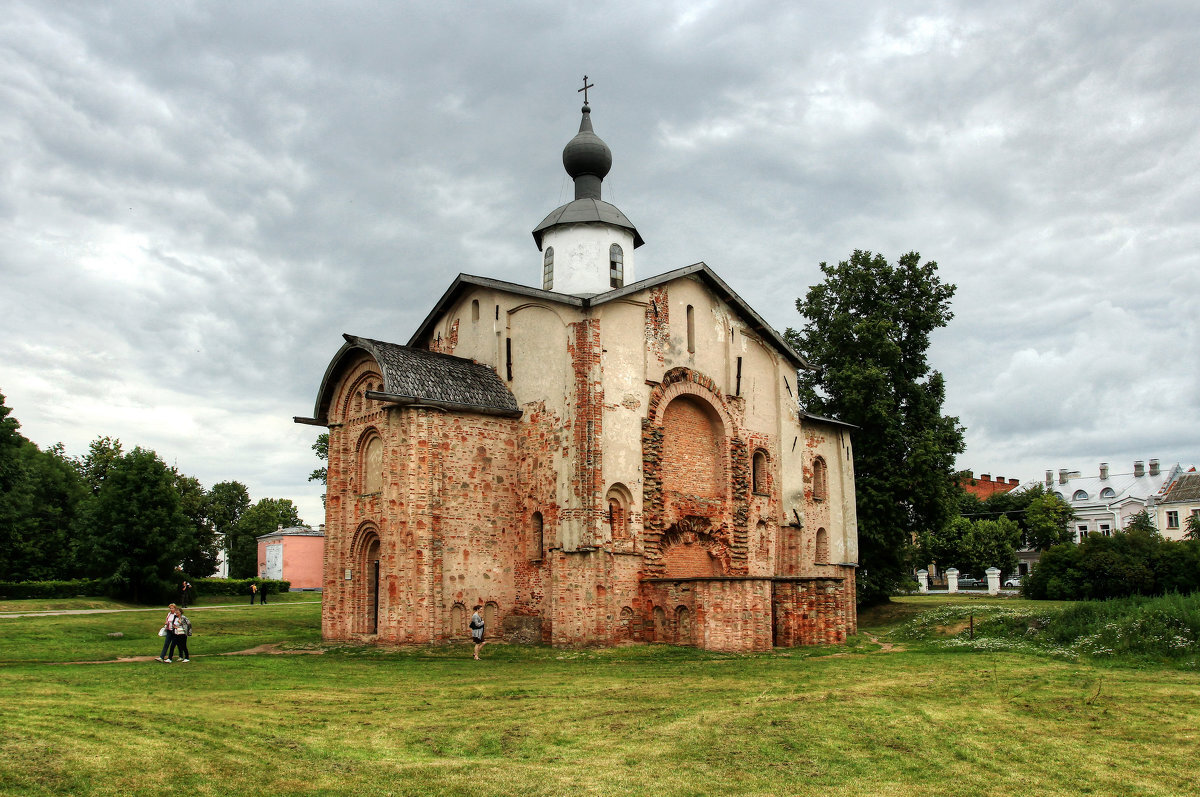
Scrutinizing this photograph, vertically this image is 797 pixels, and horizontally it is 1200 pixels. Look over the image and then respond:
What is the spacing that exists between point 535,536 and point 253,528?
64.0 m

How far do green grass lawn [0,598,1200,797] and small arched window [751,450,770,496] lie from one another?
9428 millimetres

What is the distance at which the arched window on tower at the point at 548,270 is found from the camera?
26969 millimetres

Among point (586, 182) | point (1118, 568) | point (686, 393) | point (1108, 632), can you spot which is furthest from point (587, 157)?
point (1118, 568)

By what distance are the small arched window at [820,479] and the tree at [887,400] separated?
257 centimetres

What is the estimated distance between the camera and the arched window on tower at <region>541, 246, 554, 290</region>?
1062 inches

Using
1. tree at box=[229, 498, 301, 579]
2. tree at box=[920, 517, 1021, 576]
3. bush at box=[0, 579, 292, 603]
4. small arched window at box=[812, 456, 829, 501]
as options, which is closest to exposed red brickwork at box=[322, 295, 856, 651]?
small arched window at box=[812, 456, 829, 501]

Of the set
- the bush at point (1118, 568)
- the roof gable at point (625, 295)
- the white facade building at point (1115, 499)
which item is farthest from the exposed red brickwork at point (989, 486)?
the roof gable at point (625, 295)

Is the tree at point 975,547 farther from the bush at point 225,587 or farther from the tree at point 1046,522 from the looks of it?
the bush at point 225,587

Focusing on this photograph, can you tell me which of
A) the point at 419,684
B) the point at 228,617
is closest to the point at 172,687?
the point at 419,684

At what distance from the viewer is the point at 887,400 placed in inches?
1226

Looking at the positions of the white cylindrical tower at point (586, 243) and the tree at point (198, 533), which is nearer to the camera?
the white cylindrical tower at point (586, 243)

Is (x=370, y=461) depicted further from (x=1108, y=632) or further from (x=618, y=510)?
(x=1108, y=632)

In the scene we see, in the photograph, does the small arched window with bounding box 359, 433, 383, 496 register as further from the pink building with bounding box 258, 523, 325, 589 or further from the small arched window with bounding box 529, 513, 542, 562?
the pink building with bounding box 258, 523, 325, 589

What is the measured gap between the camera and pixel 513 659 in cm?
1870
